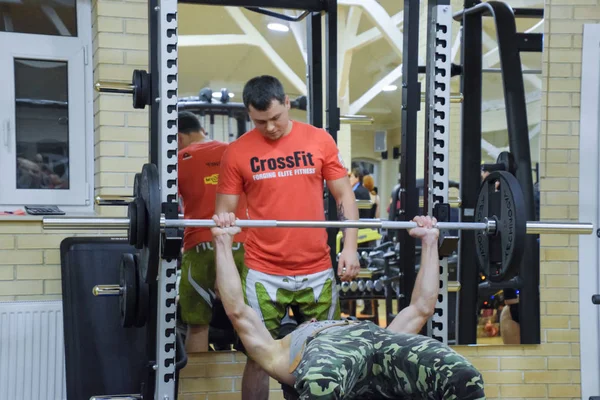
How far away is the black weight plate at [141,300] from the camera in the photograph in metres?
2.26

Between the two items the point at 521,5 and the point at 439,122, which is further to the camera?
the point at 521,5

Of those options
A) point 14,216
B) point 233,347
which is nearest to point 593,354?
point 233,347

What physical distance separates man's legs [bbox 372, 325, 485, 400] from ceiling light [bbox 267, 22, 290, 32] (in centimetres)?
344

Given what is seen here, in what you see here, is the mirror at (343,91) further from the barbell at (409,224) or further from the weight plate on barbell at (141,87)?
the weight plate on barbell at (141,87)

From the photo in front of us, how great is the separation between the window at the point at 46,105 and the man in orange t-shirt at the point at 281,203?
1.05 meters

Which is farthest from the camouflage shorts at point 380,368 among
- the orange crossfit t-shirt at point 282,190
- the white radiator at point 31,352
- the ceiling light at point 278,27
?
the ceiling light at point 278,27

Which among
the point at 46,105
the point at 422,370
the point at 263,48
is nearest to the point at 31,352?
the point at 46,105

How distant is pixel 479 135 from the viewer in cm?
321

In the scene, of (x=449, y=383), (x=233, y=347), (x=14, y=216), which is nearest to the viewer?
(x=449, y=383)

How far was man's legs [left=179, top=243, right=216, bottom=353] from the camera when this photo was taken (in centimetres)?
296

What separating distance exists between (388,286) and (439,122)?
6.82 ft

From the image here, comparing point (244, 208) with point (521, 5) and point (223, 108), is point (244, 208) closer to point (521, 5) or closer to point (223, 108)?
point (223, 108)

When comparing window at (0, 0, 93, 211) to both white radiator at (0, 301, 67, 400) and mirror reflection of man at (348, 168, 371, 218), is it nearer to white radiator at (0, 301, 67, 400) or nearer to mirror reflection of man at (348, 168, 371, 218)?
white radiator at (0, 301, 67, 400)

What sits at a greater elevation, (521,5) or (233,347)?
(521,5)
